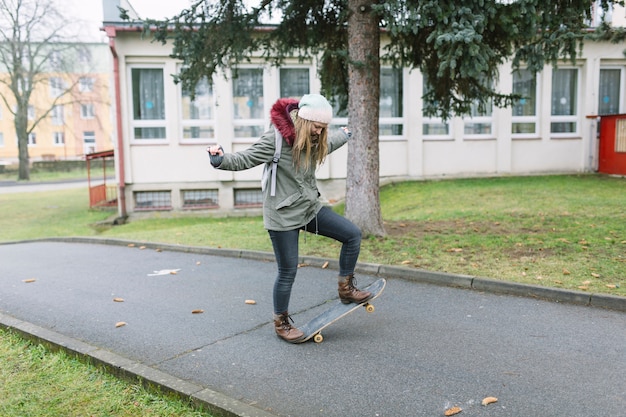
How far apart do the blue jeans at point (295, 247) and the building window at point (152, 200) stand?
555 inches

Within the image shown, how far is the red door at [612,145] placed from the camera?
17391 millimetres

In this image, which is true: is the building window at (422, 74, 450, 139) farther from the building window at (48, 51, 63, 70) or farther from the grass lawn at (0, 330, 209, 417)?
the building window at (48, 51, 63, 70)

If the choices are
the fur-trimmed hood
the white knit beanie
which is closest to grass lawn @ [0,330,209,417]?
the fur-trimmed hood

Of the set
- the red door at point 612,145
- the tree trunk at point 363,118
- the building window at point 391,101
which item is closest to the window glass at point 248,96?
the building window at point 391,101

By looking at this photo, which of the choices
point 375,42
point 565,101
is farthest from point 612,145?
point 375,42

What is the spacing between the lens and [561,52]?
8.20 m

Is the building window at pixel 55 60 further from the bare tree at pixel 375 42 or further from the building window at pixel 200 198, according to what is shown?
the bare tree at pixel 375 42

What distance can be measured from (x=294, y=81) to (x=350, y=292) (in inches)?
574

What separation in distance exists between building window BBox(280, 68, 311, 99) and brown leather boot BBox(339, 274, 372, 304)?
14343 mm

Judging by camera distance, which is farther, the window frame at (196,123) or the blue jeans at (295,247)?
the window frame at (196,123)

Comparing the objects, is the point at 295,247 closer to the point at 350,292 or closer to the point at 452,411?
the point at 350,292

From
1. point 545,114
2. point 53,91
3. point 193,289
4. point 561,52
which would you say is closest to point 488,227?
point 561,52

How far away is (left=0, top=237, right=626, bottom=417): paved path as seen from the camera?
12.4 feet

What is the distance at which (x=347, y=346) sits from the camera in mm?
4848
